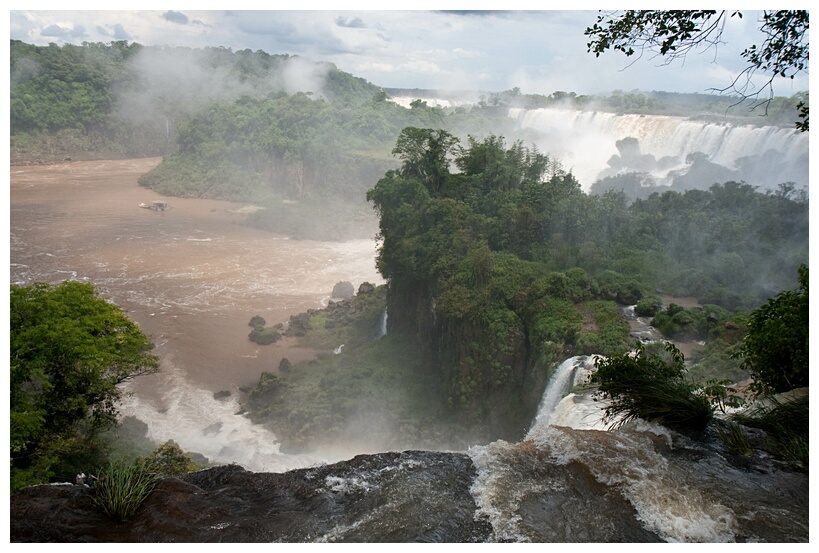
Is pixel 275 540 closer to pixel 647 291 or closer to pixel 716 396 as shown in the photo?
pixel 716 396

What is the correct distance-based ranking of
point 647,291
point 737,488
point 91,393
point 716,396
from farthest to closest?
point 647,291 → point 91,393 → point 716,396 → point 737,488

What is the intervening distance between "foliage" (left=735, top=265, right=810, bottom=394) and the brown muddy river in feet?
37.6

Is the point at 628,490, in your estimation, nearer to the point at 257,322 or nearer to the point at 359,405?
the point at 359,405

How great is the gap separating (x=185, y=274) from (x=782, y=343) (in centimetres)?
2578

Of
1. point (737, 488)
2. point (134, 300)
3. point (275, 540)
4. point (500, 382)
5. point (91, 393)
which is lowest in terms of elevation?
point (134, 300)

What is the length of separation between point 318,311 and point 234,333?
3.17 metres

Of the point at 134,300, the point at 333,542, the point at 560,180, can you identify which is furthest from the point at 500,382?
the point at 134,300

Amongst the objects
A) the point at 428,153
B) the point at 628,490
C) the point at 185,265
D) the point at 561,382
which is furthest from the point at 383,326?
the point at 628,490

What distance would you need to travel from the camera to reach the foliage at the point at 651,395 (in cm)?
586

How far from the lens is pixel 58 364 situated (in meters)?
10.1

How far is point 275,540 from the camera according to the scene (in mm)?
4598

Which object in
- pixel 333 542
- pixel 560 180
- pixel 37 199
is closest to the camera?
pixel 333 542

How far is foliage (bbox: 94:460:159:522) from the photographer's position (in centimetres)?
466

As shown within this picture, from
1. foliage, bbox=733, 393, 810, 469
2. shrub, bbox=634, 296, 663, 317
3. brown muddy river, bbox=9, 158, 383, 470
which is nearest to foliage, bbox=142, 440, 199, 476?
brown muddy river, bbox=9, 158, 383, 470
